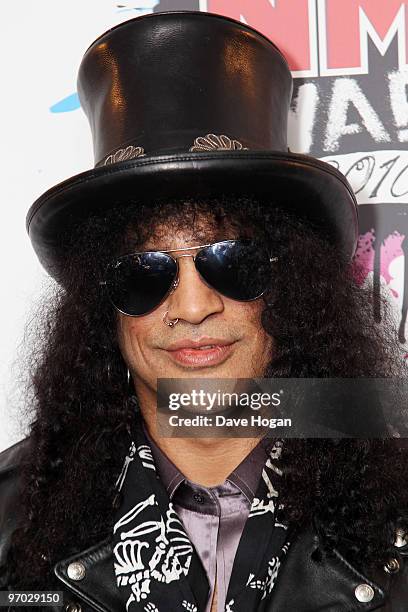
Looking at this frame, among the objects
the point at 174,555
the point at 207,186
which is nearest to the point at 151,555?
the point at 174,555

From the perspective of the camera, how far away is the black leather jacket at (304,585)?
145 centimetres

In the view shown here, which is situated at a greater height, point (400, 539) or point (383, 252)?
point (383, 252)

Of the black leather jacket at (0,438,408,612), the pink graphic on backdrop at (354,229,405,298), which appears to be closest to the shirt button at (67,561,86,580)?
the black leather jacket at (0,438,408,612)

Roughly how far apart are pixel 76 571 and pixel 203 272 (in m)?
0.59

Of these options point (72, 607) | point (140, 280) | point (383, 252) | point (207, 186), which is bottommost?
point (72, 607)

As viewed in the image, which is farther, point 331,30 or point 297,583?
point 331,30

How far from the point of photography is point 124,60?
1.60 meters

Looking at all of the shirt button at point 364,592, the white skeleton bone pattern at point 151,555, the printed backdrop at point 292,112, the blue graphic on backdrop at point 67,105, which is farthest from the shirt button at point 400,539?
the blue graphic on backdrop at point 67,105

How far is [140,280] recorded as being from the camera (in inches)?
60.7

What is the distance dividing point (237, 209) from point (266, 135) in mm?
167

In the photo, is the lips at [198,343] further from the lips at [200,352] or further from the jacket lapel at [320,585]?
the jacket lapel at [320,585]

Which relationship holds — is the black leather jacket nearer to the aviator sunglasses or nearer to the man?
the man

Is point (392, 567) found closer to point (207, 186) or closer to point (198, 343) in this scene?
point (198, 343)

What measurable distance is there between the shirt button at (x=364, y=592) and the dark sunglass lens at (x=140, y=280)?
2.05 feet
